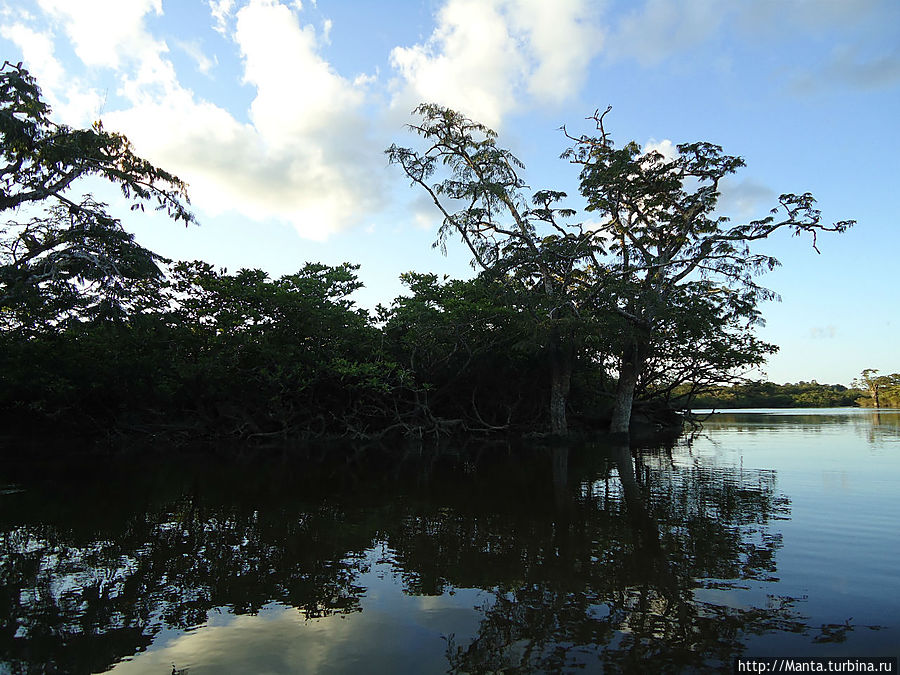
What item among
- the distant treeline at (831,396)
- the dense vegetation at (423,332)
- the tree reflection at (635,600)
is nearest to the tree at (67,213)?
the dense vegetation at (423,332)

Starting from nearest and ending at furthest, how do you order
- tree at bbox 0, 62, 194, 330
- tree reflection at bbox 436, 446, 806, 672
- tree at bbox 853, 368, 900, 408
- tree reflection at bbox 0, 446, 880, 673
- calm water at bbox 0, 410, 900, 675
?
tree reflection at bbox 436, 446, 806, 672
calm water at bbox 0, 410, 900, 675
tree reflection at bbox 0, 446, 880, 673
tree at bbox 0, 62, 194, 330
tree at bbox 853, 368, 900, 408

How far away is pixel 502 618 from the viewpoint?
4.11 m

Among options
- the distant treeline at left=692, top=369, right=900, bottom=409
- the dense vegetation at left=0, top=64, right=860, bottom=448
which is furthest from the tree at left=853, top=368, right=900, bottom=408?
the dense vegetation at left=0, top=64, right=860, bottom=448

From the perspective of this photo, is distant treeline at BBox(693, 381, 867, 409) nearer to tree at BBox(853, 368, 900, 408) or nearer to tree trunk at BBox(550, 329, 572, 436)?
tree at BBox(853, 368, 900, 408)

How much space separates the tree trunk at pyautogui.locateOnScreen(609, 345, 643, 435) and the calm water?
14678 millimetres

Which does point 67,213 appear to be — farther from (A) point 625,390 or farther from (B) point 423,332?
(A) point 625,390

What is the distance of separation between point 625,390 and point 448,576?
22.2 metres

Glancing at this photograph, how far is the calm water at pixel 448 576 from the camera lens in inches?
142

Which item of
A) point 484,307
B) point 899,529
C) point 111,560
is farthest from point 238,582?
point 484,307

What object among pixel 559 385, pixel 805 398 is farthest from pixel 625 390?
pixel 805 398

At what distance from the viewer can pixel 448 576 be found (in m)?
5.18

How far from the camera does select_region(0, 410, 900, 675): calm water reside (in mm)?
3617

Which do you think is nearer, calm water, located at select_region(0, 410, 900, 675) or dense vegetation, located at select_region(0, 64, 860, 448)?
calm water, located at select_region(0, 410, 900, 675)

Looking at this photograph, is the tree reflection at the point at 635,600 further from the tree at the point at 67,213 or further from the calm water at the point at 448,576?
the tree at the point at 67,213
